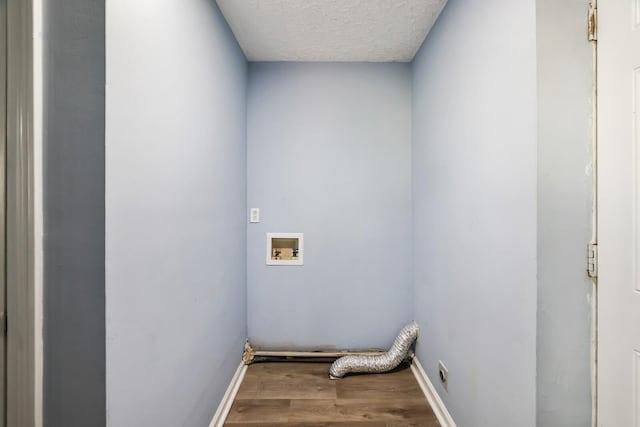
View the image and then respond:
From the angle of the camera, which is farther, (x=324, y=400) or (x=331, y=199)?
(x=331, y=199)

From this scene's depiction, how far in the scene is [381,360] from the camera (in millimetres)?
2211

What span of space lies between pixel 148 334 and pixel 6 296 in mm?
410

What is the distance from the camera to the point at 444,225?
5.86 ft

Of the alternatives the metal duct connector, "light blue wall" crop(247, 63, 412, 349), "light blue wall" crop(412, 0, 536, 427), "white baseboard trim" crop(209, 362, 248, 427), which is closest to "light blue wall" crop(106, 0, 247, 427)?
"white baseboard trim" crop(209, 362, 248, 427)

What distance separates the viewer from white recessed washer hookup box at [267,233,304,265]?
2432 mm

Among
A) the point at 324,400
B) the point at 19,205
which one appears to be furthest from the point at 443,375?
the point at 19,205

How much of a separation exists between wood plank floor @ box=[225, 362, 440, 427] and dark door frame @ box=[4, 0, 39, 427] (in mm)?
1284

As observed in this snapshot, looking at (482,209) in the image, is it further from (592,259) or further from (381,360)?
(381,360)

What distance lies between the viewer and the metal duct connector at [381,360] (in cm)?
216

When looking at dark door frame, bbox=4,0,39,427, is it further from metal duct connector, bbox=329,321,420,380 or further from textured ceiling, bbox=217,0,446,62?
metal duct connector, bbox=329,321,420,380

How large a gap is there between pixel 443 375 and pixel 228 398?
1372 millimetres

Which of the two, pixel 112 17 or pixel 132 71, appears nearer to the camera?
pixel 112 17

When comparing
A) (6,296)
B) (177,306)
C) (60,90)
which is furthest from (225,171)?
(6,296)

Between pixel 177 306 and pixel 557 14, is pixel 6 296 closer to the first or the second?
pixel 177 306
